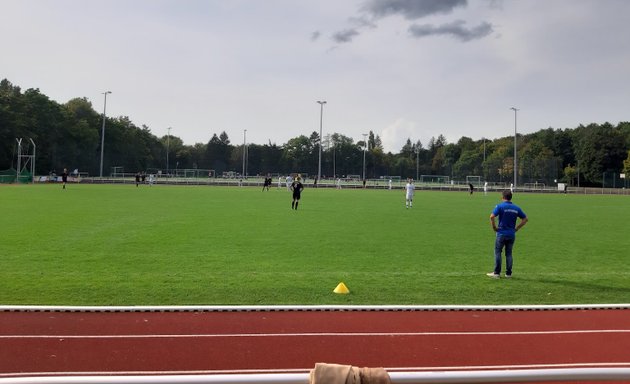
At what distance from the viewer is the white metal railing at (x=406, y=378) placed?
1.91 m

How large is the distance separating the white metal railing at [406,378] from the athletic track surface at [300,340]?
2934 mm

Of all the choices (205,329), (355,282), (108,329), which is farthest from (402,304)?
(108,329)

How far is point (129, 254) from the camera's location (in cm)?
1207

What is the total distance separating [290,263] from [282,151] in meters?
127

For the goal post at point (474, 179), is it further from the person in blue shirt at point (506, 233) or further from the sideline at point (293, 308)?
the sideline at point (293, 308)

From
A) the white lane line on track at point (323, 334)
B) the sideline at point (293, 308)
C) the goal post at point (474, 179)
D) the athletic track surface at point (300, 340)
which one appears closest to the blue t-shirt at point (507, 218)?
the sideline at point (293, 308)

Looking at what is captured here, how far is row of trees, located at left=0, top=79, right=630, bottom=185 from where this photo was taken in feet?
272

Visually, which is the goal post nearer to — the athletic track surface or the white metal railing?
the athletic track surface

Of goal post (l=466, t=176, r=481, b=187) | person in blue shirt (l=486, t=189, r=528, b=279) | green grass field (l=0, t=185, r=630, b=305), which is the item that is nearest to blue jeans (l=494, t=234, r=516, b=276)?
person in blue shirt (l=486, t=189, r=528, b=279)

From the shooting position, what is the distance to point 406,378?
80.7 inches

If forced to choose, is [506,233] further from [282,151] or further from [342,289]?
[282,151]

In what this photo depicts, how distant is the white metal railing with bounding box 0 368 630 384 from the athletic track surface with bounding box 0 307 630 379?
293 centimetres

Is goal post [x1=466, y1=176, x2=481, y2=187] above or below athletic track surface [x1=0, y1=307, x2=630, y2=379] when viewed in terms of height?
above

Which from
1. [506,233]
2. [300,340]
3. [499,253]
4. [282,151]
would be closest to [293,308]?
[300,340]
